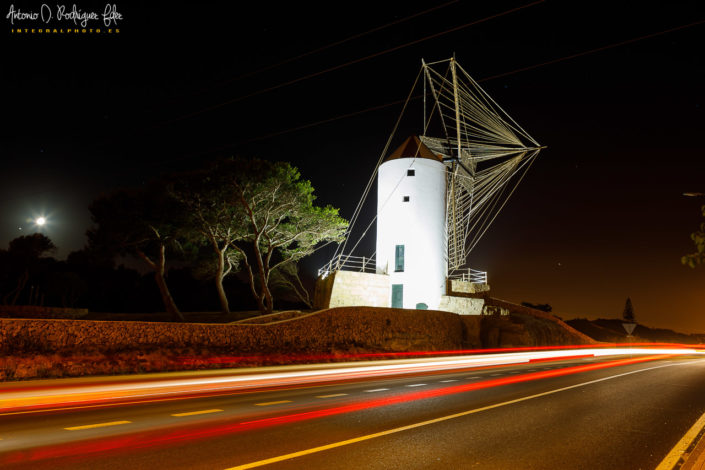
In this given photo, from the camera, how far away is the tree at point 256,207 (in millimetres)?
30828

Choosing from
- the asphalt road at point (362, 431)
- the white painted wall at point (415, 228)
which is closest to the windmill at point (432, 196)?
the white painted wall at point (415, 228)

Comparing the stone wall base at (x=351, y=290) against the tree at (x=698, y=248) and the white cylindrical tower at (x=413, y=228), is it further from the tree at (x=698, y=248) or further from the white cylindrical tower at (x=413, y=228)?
the tree at (x=698, y=248)

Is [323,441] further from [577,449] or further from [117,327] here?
[117,327]

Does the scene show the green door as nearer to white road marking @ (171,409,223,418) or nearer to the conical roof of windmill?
the conical roof of windmill

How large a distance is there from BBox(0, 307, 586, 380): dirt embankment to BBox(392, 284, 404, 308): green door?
13.0 ft

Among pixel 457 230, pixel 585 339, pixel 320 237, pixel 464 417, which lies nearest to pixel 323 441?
pixel 464 417

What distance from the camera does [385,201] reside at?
37781 millimetres

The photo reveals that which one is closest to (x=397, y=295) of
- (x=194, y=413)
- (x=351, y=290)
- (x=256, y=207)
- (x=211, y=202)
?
(x=351, y=290)

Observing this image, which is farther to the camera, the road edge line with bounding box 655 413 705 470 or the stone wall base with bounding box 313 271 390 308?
the stone wall base with bounding box 313 271 390 308

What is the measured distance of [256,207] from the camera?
32250 millimetres

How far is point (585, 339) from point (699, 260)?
39.7m

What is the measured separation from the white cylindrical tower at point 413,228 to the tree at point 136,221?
13715 millimetres

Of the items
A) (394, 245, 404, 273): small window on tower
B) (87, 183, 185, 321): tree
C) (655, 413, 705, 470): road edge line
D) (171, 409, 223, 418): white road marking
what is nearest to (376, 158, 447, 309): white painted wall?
(394, 245, 404, 273): small window on tower

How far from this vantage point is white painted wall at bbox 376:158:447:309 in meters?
36.2
